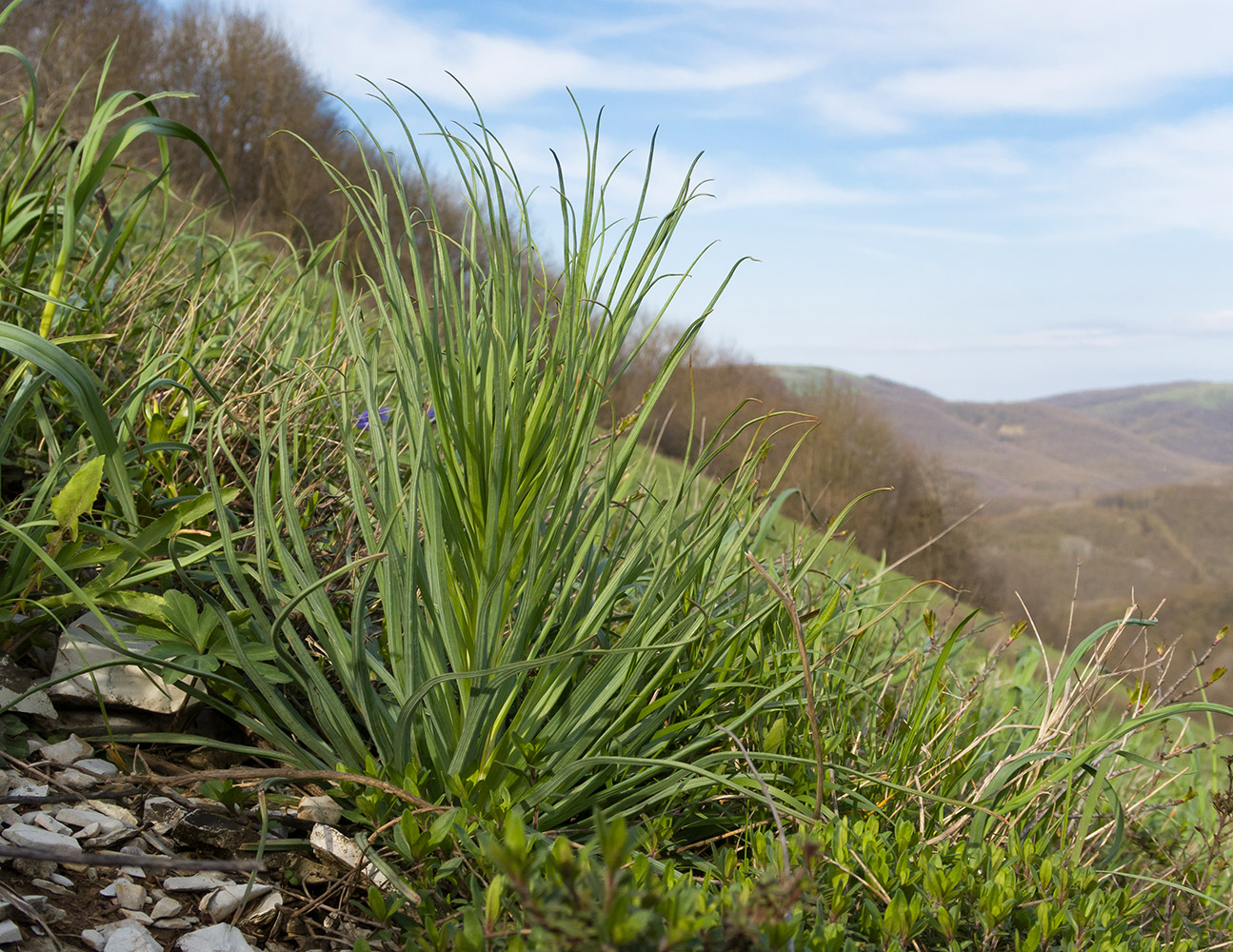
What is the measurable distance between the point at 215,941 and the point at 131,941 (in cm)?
10

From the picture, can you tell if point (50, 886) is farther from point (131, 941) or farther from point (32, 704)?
point (32, 704)

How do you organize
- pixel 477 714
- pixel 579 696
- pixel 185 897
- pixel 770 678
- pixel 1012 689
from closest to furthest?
pixel 185 897
pixel 477 714
pixel 579 696
pixel 770 678
pixel 1012 689

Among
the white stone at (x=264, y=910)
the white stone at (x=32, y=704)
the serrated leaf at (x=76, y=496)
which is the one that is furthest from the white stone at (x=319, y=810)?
the serrated leaf at (x=76, y=496)

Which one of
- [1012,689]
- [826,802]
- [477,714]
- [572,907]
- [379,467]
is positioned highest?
[379,467]

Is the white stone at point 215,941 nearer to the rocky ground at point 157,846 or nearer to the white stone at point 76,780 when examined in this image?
the rocky ground at point 157,846

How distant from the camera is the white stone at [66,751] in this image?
4.26 ft

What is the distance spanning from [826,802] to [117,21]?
21028mm

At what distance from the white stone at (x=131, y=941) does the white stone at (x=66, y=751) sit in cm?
41

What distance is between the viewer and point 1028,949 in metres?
1.12

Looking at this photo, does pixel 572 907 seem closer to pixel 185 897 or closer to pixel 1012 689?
pixel 185 897

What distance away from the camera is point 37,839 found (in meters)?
1.07

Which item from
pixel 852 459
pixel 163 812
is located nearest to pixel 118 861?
pixel 163 812

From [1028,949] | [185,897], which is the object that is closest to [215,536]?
[185,897]

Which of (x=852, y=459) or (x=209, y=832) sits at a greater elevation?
(x=852, y=459)
